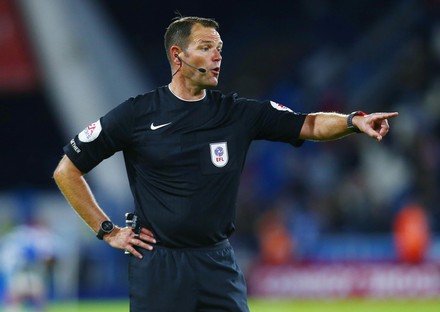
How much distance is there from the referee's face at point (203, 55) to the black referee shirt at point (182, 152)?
123 millimetres

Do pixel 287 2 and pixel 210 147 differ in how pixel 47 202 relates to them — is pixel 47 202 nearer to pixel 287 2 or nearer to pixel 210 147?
pixel 287 2

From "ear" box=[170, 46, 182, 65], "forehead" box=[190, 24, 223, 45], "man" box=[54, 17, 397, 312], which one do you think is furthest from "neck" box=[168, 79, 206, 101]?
"forehead" box=[190, 24, 223, 45]

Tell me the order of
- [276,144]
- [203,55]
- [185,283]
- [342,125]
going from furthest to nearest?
[276,144] < [203,55] < [342,125] < [185,283]

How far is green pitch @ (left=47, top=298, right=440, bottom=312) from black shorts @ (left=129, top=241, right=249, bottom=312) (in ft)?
26.3

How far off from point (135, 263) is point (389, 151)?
41.1 feet

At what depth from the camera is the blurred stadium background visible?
15859 mm

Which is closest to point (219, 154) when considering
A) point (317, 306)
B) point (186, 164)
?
point (186, 164)

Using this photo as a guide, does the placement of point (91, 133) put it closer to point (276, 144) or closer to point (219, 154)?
point (219, 154)

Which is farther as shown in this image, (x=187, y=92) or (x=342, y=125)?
(x=187, y=92)

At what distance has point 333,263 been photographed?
15859 mm

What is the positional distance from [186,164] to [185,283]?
583mm

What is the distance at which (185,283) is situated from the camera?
17.6 feet

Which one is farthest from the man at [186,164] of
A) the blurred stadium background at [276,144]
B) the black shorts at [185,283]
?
the blurred stadium background at [276,144]

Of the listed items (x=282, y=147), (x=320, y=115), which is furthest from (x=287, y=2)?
(x=320, y=115)
